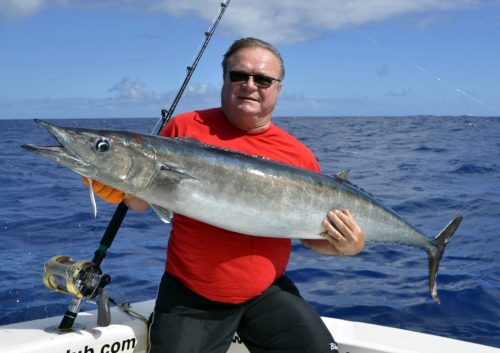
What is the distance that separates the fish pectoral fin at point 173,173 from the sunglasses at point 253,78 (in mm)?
782

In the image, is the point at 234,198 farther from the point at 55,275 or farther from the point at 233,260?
the point at 55,275

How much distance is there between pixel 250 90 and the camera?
3.49 m

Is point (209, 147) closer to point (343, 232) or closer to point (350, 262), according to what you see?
point (343, 232)

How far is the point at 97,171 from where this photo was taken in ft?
9.71

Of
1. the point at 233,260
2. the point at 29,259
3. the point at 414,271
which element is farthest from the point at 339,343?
the point at 29,259

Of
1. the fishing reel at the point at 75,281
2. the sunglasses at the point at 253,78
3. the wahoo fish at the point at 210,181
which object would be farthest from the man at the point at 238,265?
the fishing reel at the point at 75,281

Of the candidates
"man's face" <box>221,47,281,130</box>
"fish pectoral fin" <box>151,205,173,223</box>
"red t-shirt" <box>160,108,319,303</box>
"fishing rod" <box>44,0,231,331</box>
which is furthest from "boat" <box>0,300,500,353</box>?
"man's face" <box>221,47,281,130</box>

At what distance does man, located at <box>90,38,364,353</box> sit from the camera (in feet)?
10.9

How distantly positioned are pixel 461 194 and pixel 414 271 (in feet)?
19.9

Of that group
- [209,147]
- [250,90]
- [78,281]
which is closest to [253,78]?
[250,90]

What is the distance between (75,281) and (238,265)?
1.02m

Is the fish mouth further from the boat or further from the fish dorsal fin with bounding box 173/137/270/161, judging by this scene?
the boat

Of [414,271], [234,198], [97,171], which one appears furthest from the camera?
[414,271]

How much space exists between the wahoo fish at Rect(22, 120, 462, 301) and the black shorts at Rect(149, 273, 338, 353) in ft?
1.63
